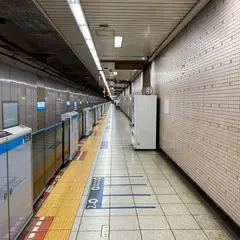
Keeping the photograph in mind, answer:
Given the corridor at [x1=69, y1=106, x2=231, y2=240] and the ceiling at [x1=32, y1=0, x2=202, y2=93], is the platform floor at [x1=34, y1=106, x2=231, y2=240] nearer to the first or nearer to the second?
the corridor at [x1=69, y1=106, x2=231, y2=240]

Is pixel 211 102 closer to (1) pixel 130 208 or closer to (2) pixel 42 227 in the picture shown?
(1) pixel 130 208

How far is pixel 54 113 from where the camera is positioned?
494 inches

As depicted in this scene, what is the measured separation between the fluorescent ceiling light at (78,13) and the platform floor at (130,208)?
3091mm

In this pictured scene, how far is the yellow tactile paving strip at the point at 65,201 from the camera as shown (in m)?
2.75

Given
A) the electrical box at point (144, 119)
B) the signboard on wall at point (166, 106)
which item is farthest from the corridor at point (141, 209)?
the electrical box at point (144, 119)

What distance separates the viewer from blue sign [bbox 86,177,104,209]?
11.2 feet

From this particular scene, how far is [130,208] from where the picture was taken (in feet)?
10.9

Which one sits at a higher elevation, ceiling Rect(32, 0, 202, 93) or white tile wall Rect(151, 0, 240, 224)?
ceiling Rect(32, 0, 202, 93)

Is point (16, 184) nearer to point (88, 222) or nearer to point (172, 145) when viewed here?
point (88, 222)

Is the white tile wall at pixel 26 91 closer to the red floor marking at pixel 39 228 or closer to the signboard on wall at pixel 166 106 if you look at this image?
the red floor marking at pixel 39 228

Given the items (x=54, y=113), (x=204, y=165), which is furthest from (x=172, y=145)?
(x=54, y=113)

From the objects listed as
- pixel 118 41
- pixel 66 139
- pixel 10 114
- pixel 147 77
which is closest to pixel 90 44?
pixel 118 41

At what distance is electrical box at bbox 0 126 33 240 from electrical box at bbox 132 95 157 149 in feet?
15.2

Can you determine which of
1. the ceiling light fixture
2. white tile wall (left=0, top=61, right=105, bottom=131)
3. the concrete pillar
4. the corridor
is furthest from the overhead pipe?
white tile wall (left=0, top=61, right=105, bottom=131)
